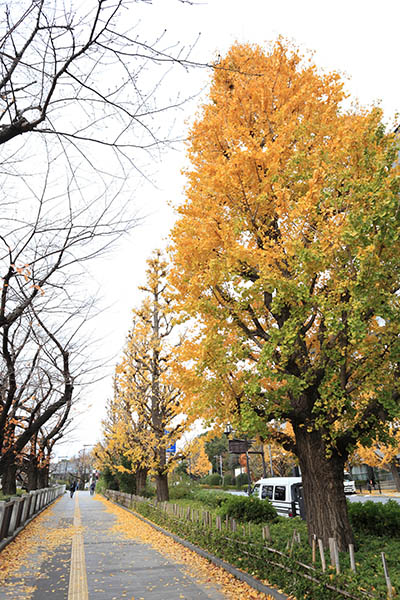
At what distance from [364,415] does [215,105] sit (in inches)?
287

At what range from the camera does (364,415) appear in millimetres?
6496

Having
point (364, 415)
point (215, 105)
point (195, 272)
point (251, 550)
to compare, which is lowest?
point (251, 550)

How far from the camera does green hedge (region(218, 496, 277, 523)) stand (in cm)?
1055

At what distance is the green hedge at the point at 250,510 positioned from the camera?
415 inches

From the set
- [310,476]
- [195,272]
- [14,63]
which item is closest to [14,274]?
[195,272]

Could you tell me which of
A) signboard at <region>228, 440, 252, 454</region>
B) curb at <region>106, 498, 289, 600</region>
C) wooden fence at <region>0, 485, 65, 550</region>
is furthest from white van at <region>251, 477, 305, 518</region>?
wooden fence at <region>0, 485, 65, 550</region>

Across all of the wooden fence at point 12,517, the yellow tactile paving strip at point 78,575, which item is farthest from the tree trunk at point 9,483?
the yellow tactile paving strip at point 78,575

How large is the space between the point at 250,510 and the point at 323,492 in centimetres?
484

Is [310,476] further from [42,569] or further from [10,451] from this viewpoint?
[10,451]

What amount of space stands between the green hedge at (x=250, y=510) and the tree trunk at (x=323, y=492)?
4.29 meters

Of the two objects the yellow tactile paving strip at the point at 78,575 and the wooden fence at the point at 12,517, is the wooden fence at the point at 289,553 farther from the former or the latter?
the wooden fence at the point at 12,517

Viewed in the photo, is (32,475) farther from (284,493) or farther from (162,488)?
(284,493)

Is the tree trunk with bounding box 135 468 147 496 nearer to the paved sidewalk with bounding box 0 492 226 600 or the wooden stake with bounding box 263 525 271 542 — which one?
the paved sidewalk with bounding box 0 492 226 600

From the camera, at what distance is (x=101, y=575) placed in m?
7.33
